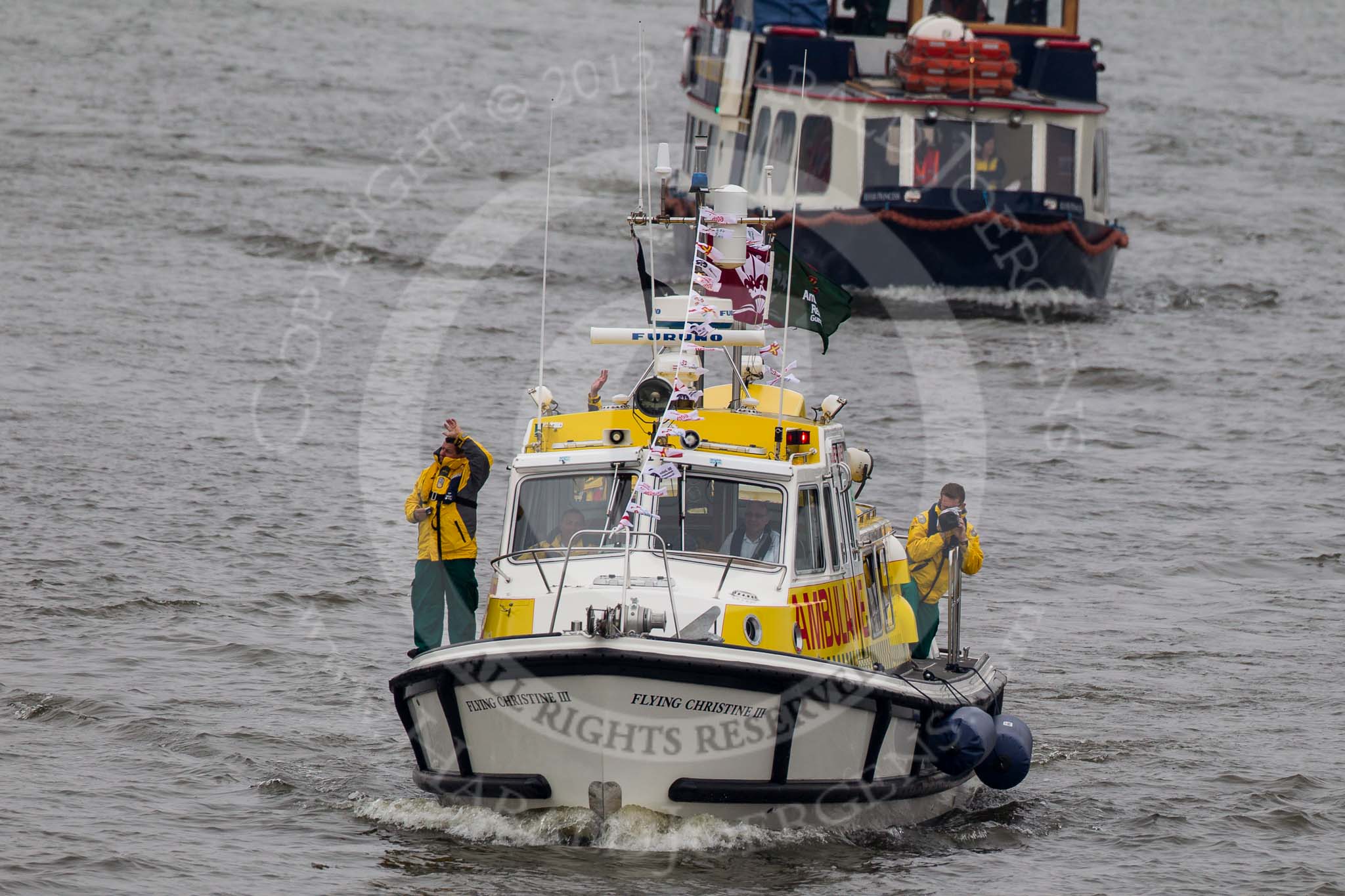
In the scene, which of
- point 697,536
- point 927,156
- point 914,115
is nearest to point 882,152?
point 927,156

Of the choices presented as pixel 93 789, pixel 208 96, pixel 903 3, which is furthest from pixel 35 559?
pixel 903 3

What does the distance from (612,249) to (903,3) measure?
80.1 ft

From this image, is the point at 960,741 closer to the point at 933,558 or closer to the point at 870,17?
the point at 933,558

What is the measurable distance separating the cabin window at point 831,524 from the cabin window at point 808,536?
0.30 feet

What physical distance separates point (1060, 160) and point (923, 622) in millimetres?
18991

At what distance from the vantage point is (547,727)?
11.3 m

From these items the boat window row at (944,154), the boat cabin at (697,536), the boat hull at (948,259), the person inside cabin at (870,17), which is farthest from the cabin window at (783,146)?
the boat cabin at (697,536)

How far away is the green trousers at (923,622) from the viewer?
572 inches

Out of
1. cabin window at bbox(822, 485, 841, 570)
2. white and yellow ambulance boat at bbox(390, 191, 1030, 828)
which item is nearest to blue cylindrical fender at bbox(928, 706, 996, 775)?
white and yellow ambulance boat at bbox(390, 191, 1030, 828)

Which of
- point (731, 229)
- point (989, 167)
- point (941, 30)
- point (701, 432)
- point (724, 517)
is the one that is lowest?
point (724, 517)

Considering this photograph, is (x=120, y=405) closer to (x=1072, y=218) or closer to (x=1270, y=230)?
(x=1072, y=218)

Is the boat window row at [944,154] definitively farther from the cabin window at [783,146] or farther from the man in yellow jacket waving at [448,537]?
the man in yellow jacket waving at [448,537]

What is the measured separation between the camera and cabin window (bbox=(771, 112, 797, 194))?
32.4 meters

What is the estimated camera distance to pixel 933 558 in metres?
14.5
